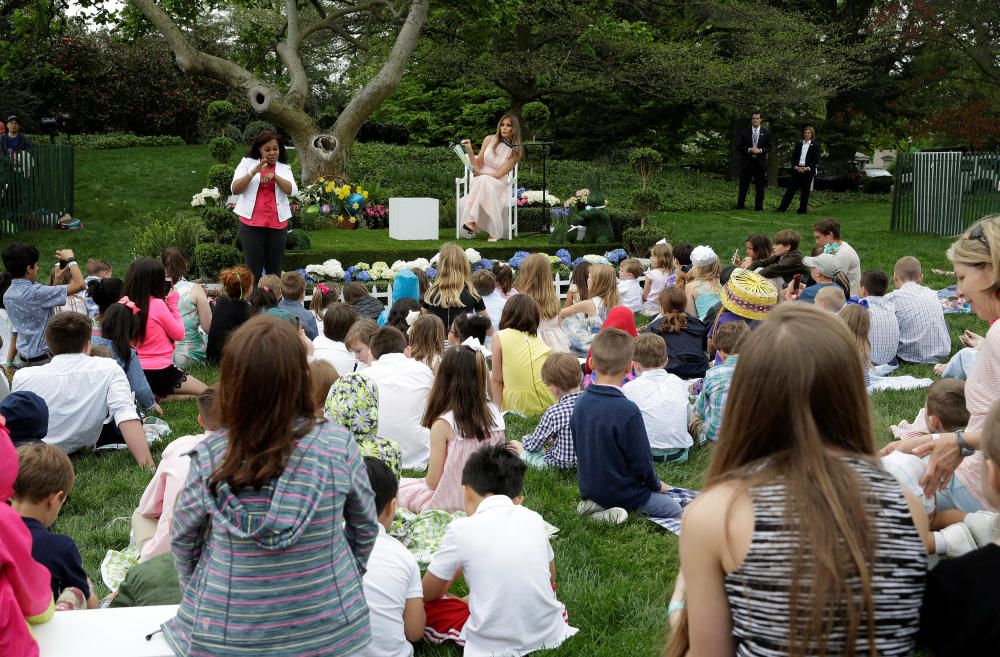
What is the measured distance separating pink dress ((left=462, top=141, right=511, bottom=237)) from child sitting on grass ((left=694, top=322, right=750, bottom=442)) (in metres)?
7.56

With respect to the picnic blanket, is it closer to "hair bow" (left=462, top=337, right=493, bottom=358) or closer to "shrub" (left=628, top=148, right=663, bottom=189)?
"hair bow" (left=462, top=337, right=493, bottom=358)

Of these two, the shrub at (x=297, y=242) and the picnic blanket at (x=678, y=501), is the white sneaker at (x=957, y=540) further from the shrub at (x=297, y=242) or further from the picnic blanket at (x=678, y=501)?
the shrub at (x=297, y=242)

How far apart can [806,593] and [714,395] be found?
156 inches

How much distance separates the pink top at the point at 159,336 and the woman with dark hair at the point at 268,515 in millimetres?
4780

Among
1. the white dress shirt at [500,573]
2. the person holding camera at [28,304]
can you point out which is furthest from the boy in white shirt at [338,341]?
the white dress shirt at [500,573]

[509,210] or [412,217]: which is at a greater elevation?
[509,210]

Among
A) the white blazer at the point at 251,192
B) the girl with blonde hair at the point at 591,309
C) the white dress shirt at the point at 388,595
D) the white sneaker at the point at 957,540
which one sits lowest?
the white dress shirt at the point at 388,595

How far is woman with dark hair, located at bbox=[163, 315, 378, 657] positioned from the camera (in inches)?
87.7

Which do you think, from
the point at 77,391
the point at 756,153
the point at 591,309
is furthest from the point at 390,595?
the point at 756,153

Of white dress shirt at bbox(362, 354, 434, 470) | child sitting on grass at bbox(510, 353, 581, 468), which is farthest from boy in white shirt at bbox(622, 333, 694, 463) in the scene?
white dress shirt at bbox(362, 354, 434, 470)

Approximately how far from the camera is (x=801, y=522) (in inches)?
62.9

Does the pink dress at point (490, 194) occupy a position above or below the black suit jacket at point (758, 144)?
below

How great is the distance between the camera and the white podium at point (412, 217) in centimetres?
1292

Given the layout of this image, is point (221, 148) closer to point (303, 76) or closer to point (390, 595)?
point (303, 76)
